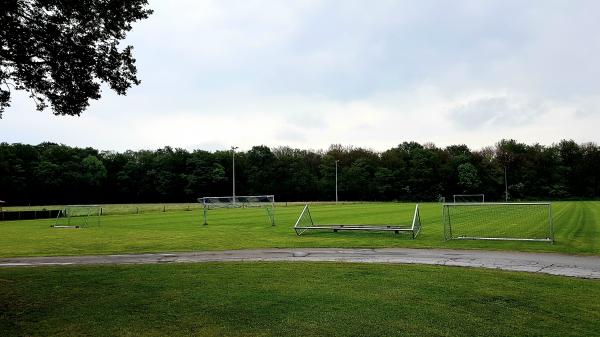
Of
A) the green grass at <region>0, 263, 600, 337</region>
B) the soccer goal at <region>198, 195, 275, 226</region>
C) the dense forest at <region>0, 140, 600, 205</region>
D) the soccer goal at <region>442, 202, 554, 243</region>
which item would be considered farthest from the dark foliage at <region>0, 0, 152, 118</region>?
the dense forest at <region>0, 140, 600, 205</region>

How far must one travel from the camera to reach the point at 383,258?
14.0 metres

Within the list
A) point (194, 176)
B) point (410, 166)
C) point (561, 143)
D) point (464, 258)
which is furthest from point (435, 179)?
point (464, 258)

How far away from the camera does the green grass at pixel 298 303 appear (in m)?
6.71

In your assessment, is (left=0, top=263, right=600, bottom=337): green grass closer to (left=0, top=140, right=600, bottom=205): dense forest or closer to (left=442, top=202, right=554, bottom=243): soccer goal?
(left=442, top=202, right=554, bottom=243): soccer goal

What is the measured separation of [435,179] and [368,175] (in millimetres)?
15424

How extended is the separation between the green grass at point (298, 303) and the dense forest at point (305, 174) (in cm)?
9781

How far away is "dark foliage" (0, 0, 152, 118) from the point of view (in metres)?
9.35

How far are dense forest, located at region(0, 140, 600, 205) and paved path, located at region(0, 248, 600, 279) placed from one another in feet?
305

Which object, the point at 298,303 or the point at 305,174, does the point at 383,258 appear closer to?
the point at 298,303

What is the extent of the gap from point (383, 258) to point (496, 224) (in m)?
14.2

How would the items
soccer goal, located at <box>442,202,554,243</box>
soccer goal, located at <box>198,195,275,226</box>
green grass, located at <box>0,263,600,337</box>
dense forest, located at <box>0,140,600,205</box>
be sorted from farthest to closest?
1. dense forest, located at <box>0,140,600,205</box>
2. soccer goal, located at <box>198,195,275,226</box>
3. soccer goal, located at <box>442,202,554,243</box>
4. green grass, located at <box>0,263,600,337</box>

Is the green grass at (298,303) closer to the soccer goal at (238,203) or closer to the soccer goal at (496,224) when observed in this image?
the soccer goal at (496,224)

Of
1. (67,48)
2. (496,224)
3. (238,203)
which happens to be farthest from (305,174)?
(67,48)

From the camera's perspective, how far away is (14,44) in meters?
9.33
